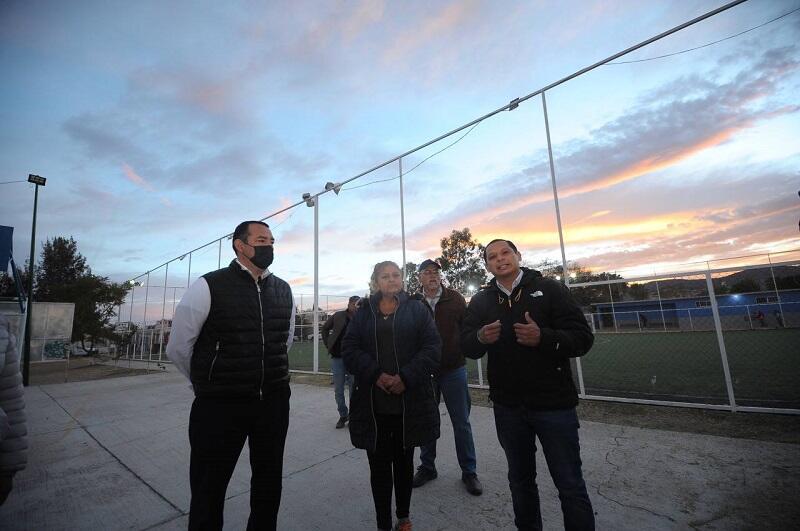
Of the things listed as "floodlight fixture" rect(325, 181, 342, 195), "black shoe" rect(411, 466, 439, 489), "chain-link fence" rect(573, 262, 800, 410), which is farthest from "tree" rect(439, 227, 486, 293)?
"black shoe" rect(411, 466, 439, 489)

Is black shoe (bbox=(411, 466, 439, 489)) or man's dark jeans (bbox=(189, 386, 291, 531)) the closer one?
man's dark jeans (bbox=(189, 386, 291, 531))

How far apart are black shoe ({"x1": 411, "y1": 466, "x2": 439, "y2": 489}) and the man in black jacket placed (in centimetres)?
120

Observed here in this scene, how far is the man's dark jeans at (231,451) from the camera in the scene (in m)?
1.86

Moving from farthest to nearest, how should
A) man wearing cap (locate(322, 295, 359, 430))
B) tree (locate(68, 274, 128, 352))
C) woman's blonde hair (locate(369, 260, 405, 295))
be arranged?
tree (locate(68, 274, 128, 352)), man wearing cap (locate(322, 295, 359, 430)), woman's blonde hair (locate(369, 260, 405, 295))

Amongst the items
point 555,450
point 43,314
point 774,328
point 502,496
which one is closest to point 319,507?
point 502,496

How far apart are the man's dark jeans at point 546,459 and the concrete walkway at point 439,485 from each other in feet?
2.10

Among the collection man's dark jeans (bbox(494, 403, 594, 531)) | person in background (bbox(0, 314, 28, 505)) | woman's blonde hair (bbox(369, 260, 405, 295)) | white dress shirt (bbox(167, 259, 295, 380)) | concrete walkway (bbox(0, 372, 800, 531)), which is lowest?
concrete walkway (bbox(0, 372, 800, 531))

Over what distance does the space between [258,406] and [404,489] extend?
3.99 feet

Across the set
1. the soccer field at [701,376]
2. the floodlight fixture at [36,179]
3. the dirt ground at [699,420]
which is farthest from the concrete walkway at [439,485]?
the floodlight fixture at [36,179]

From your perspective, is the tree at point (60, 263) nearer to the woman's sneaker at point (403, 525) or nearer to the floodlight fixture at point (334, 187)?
the floodlight fixture at point (334, 187)

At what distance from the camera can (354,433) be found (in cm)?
245

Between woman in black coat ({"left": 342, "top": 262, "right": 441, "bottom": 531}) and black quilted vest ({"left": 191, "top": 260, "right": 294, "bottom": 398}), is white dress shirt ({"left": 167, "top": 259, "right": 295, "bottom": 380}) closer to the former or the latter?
black quilted vest ({"left": 191, "top": 260, "right": 294, "bottom": 398})

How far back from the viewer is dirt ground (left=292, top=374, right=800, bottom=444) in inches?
149

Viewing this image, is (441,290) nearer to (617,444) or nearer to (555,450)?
(555,450)
